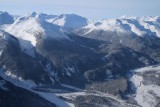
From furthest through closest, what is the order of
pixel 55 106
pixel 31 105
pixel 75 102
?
pixel 75 102 → pixel 55 106 → pixel 31 105

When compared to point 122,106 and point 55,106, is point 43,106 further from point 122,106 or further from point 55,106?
point 122,106

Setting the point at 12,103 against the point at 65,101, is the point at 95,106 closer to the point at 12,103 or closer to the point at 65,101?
the point at 65,101

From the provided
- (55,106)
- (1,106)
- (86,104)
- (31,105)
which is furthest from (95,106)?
(1,106)

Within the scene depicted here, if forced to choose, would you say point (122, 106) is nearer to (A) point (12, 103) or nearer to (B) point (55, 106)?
(B) point (55, 106)

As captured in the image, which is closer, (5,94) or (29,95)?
(5,94)

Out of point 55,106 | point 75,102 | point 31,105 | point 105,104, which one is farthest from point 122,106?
point 31,105

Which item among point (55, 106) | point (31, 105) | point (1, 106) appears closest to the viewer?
point (1, 106)

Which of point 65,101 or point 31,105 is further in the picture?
point 65,101
